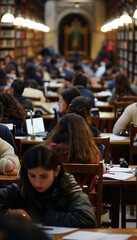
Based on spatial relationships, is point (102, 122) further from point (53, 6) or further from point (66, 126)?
point (53, 6)

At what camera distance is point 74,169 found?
3.63 m

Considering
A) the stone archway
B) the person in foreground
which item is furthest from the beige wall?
the person in foreground

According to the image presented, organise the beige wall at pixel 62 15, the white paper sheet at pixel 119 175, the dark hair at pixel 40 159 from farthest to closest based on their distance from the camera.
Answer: the beige wall at pixel 62 15
the white paper sheet at pixel 119 175
the dark hair at pixel 40 159

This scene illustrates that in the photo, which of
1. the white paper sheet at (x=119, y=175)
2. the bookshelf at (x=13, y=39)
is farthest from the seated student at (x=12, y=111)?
the bookshelf at (x=13, y=39)

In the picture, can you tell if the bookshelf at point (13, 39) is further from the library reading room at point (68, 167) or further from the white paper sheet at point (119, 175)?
the white paper sheet at point (119, 175)

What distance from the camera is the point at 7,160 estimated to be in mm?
4242

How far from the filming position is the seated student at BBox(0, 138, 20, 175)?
13.8 feet

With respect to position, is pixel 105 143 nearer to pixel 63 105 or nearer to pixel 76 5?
pixel 63 105

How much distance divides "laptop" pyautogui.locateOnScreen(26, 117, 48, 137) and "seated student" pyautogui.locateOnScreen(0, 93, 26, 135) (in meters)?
0.10

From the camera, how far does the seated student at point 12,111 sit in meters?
6.62

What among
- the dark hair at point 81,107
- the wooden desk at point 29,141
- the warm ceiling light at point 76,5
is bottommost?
the wooden desk at point 29,141

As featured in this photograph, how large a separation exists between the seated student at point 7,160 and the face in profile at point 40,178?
1.25 metres

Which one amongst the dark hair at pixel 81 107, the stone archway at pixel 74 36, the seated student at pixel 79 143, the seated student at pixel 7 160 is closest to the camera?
the seated student at pixel 79 143

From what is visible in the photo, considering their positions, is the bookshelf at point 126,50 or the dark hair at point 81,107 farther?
the bookshelf at point 126,50
